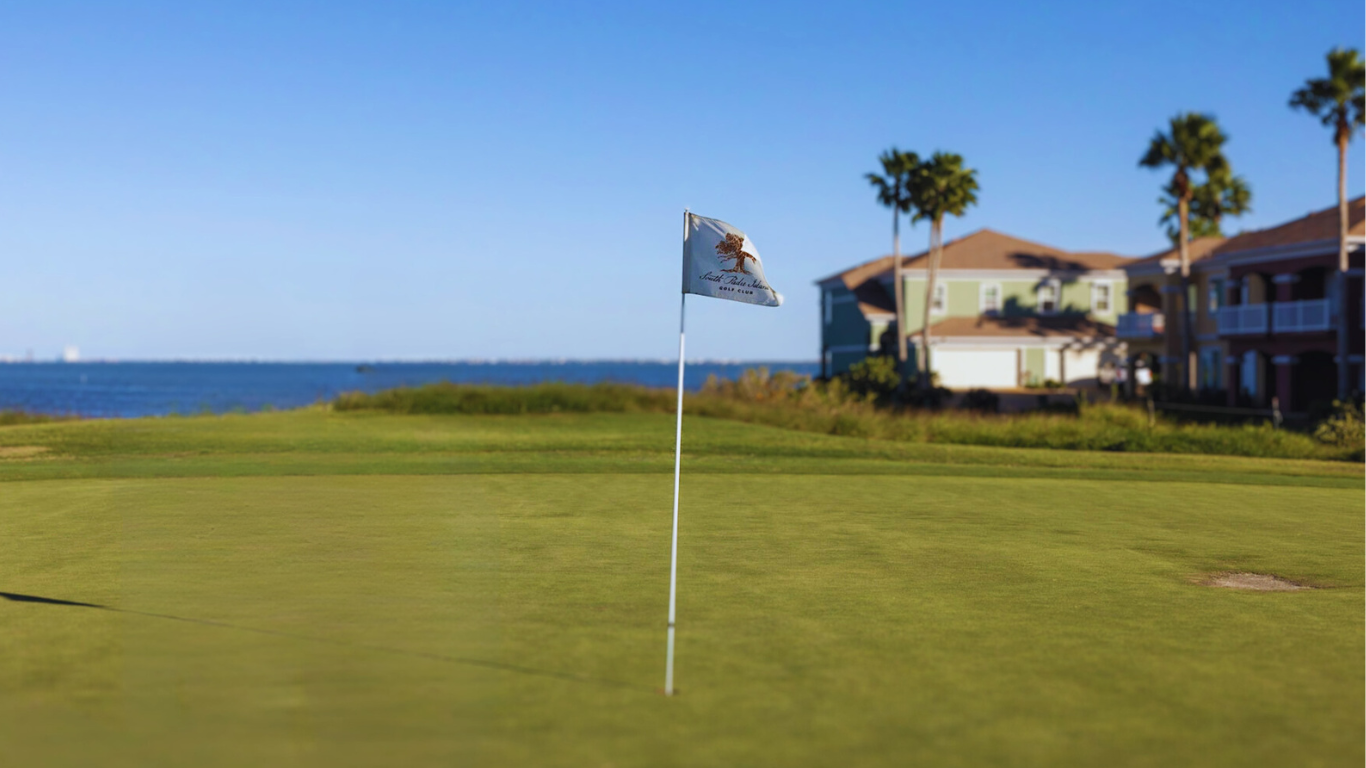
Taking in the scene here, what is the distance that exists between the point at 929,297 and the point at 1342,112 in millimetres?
19891

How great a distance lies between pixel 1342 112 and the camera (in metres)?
→ 42.7

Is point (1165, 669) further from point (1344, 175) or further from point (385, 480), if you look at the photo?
point (1344, 175)

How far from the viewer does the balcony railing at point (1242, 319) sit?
4612 cm

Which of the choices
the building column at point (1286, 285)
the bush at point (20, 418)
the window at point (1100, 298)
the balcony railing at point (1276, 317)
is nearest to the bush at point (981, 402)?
the balcony railing at point (1276, 317)

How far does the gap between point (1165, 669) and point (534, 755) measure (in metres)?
4.10

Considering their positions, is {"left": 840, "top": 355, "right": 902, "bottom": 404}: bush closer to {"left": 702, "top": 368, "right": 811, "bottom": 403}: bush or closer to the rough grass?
the rough grass

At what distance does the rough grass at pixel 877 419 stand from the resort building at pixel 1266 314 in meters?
12.1

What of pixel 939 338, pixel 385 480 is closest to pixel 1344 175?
pixel 939 338

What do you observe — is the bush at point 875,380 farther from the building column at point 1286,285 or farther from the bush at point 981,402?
the building column at point 1286,285

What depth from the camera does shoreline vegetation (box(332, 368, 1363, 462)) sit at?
28.2 meters

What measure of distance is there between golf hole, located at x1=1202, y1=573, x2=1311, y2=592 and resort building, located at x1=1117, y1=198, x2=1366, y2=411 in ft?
105

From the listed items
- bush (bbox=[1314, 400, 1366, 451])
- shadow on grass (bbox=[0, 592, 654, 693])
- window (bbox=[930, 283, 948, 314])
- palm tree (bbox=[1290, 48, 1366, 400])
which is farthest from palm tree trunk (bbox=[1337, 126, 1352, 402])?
shadow on grass (bbox=[0, 592, 654, 693])

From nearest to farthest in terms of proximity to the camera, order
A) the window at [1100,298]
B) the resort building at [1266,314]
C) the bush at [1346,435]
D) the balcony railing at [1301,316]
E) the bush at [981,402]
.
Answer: the bush at [1346,435] < the balcony railing at [1301,316] < the resort building at [1266,314] < the bush at [981,402] < the window at [1100,298]

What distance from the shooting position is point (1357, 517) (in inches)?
631
